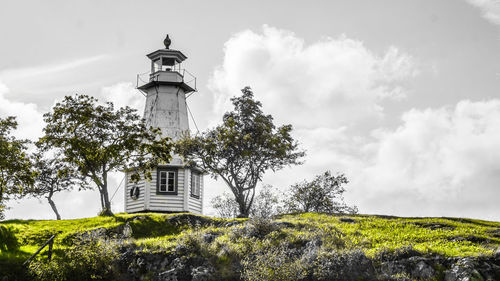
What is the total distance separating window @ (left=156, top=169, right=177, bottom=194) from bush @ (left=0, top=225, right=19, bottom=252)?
46.5 ft

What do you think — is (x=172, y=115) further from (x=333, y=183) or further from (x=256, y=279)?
(x=256, y=279)

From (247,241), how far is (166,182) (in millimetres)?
17672

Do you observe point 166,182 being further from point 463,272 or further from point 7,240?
point 463,272

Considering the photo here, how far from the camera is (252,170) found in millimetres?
41156

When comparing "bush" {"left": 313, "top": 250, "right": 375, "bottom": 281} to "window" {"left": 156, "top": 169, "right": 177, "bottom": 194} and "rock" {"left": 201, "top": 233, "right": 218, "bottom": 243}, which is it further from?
"window" {"left": 156, "top": 169, "right": 177, "bottom": 194}

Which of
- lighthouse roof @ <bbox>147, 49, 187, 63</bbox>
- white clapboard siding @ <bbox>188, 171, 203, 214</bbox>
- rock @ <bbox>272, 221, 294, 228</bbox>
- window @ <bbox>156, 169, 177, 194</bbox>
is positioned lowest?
rock @ <bbox>272, 221, 294, 228</bbox>

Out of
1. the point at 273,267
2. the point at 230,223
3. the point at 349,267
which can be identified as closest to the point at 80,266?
the point at 273,267

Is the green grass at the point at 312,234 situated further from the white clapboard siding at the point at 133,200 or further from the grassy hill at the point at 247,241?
the white clapboard siding at the point at 133,200

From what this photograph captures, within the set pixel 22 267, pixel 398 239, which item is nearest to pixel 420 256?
pixel 398 239

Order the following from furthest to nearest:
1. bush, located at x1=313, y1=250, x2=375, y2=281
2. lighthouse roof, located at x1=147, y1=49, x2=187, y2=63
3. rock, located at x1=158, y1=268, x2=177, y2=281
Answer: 1. lighthouse roof, located at x1=147, y1=49, x2=187, y2=63
2. rock, located at x1=158, y1=268, x2=177, y2=281
3. bush, located at x1=313, y1=250, x2=375, y2=281

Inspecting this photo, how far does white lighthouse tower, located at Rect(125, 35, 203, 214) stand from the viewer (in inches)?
1682

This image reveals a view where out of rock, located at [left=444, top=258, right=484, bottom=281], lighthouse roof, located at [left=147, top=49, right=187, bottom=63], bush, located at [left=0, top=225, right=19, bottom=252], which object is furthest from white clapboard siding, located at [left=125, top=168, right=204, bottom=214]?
rock, located at [left=444, top=258, right=484, bottom=281]

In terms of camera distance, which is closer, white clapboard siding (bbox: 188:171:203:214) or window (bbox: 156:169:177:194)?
window (bbox: 156:169:177:194)

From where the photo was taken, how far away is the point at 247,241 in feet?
88.5
